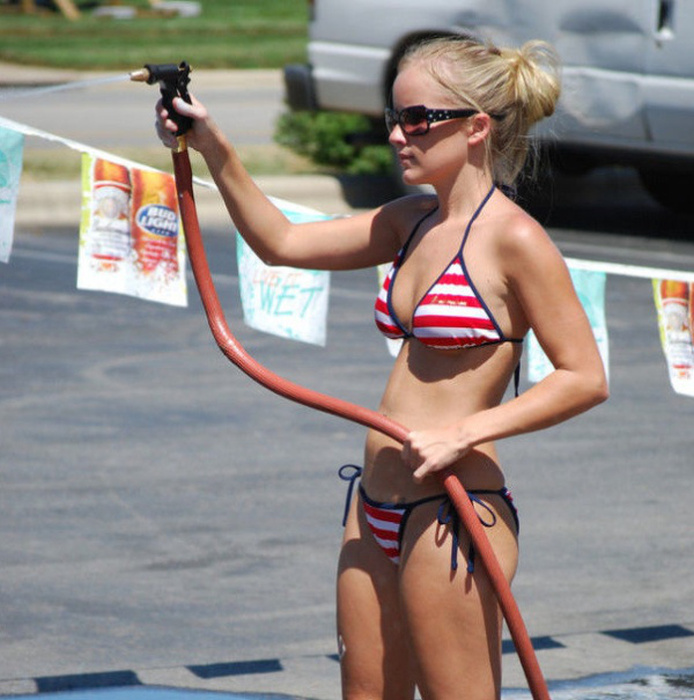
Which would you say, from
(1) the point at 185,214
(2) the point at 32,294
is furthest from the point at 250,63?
(1) the point at 185,214

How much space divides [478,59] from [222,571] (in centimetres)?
288

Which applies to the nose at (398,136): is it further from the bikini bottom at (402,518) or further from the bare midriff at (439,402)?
the bikini bottom at (402,518)

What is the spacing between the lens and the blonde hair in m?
3.22

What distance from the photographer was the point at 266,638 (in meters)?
5.07

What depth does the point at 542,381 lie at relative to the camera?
3.12 metres

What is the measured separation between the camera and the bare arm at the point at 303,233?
3525 mm

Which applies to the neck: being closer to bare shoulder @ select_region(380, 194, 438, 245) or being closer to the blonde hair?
the blonde hair

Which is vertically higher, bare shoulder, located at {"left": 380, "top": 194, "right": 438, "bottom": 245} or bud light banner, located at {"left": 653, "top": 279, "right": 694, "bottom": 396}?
bare shoulder, located at {"left": 380, "top": 194, "right": 438, "bottom": 245}

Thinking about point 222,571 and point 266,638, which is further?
point 222,571

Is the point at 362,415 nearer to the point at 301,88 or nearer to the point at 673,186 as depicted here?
the point at 301,88

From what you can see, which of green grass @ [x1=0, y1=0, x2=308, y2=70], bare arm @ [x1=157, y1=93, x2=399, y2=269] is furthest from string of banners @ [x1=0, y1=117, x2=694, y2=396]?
green grass @ [x1=0, y1=0, x2=308, y2=70]

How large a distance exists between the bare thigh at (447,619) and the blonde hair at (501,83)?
803 mm

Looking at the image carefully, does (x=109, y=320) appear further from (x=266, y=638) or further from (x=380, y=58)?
(x=266, y=638)

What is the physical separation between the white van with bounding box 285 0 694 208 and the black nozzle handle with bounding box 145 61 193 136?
25.1 ft
